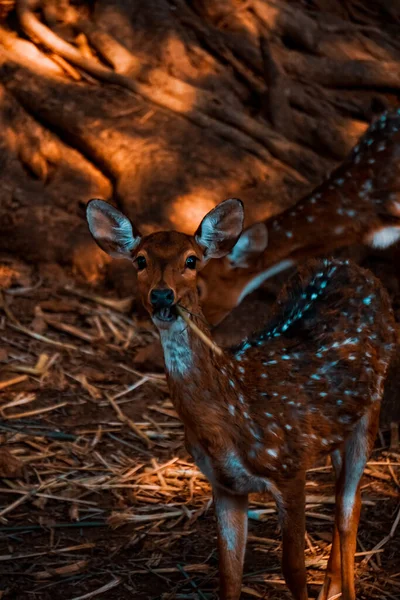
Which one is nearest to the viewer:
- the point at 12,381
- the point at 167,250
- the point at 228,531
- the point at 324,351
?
the point at 167,250

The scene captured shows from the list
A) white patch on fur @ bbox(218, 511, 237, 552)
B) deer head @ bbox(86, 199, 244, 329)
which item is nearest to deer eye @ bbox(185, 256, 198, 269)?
deer head @ bbox(86, 199, 244, 329)

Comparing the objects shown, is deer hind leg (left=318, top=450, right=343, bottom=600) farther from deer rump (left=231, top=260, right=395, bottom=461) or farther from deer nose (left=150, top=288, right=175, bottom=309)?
deer nose (left=150, top=288, right=175, bottom=309)

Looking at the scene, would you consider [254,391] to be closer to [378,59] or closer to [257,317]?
[257,317]

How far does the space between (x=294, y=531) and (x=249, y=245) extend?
2679 millimetres

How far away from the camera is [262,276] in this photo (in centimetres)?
725

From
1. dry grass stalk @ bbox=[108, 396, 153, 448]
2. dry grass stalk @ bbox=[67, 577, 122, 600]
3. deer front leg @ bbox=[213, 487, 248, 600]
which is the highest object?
deer front leg @ bbox=[213, 487, 248, 600]

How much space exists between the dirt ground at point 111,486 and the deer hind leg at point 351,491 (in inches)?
10.3

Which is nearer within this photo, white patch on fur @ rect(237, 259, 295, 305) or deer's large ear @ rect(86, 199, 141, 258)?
deer's large ear @ rect(86, 199, 141, 258)

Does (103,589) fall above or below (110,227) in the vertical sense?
below

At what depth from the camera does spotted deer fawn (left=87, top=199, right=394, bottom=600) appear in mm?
4348

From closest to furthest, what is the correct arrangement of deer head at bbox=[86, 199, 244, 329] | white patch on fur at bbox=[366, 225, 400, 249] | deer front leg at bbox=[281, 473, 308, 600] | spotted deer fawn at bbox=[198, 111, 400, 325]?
deer head at bbox=[86, 199, 244, 329]
deer front leg at bbox=[281, 473, 308, 600]
spotted deer fawn at bbox=[198, 111, 400, 325]
white patch on fur at bbox=[366, 225, 400, 249]

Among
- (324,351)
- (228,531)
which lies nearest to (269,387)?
(324,351)

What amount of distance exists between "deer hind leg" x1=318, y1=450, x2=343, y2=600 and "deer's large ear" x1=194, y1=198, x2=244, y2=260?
1232mm

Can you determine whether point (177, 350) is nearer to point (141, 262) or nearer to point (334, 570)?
point (141, 262)
